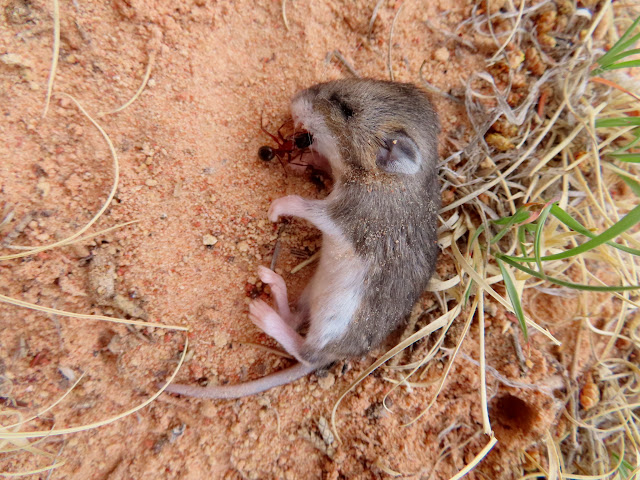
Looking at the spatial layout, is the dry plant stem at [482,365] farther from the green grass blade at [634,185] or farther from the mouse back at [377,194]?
the green grass blade at [634,185]

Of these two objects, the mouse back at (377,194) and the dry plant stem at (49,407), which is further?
the mouse back at (377,194)

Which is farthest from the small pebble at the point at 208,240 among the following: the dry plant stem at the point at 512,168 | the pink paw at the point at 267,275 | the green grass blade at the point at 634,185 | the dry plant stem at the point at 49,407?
the green grass blade at the point at 634,185

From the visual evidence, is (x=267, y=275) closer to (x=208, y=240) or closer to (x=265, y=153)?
(x=208, y=240)

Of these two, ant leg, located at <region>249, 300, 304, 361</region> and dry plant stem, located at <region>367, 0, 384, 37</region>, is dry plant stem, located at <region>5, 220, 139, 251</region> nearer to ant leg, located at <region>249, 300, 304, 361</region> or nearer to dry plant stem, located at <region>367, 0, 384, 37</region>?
ant leg, located at <region>249, 300, 304, 361</region>

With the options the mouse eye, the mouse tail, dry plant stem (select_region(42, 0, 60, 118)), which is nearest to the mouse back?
the mouse eye

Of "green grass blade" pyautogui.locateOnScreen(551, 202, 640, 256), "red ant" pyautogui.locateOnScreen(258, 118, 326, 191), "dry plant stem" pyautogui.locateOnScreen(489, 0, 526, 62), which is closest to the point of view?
"green grass blade" pyautogui.locateOnScreen(551, 202, 640, 256)

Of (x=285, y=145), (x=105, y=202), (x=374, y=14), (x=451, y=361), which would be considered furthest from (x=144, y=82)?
(x=451, y=361)
